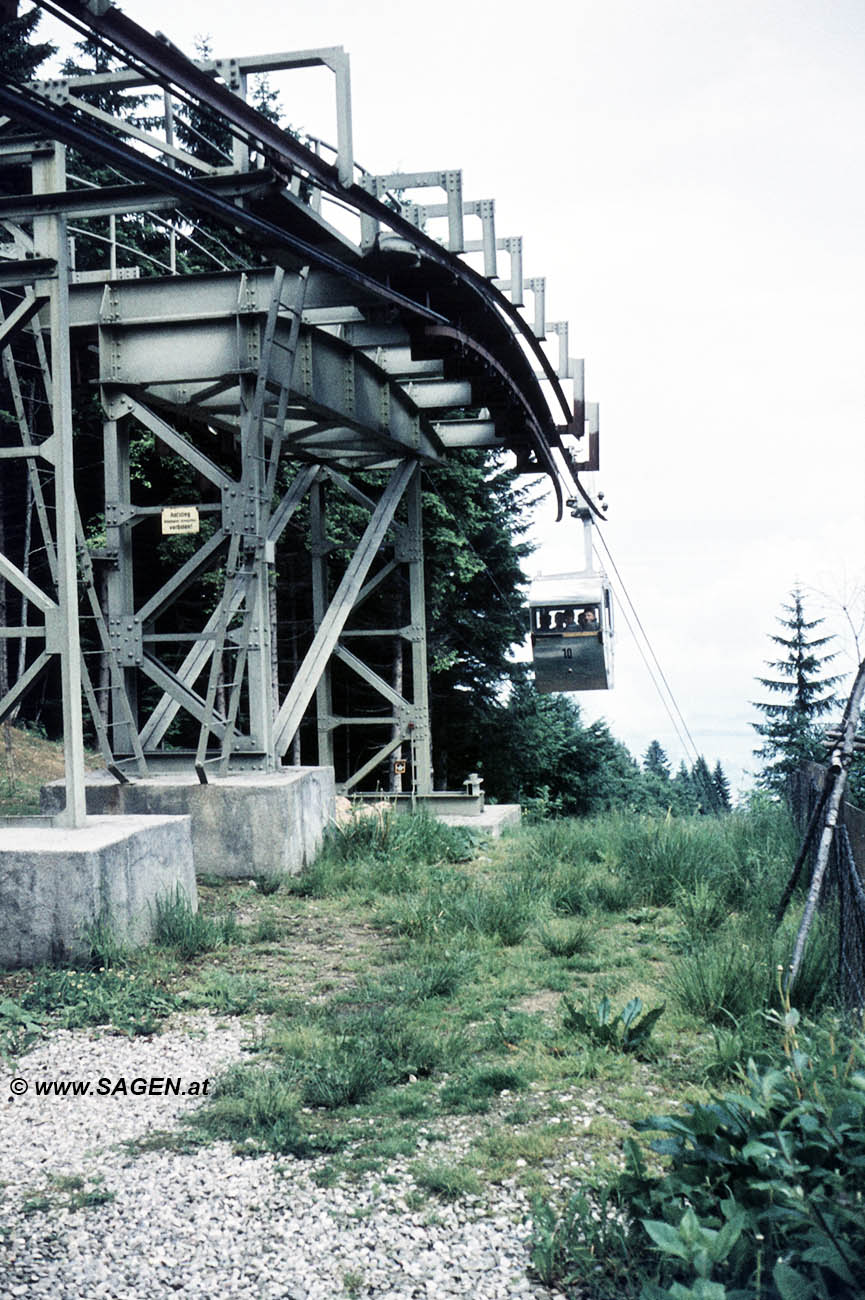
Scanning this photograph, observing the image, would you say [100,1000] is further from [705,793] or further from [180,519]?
[705,793]

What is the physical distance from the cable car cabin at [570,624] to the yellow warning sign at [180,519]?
547cm

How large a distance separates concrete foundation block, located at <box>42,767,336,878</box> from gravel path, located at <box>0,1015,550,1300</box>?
5.12 metres

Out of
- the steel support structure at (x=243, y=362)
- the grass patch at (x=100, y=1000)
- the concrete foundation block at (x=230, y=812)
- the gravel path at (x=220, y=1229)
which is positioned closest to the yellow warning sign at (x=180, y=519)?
the steel support structure at (x=243, y=362)

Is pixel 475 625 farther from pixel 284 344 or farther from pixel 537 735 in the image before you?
pixel 284 344

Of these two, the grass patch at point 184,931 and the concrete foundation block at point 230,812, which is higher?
the concrete foundation block at point 230,812

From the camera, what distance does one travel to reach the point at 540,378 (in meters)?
14.6

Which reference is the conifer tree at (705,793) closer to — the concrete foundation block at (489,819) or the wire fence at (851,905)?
the concrete foundation block at (489,819)

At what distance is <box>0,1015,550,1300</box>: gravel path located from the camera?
351cm

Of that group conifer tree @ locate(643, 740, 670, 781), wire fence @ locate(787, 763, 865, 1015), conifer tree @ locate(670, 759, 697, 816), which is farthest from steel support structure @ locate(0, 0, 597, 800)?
conifer tree @ locate(643, 740, 670, 781)

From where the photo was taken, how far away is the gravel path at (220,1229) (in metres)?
3.51

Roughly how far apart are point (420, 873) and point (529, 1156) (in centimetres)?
554

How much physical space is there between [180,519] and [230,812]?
2.76 meters

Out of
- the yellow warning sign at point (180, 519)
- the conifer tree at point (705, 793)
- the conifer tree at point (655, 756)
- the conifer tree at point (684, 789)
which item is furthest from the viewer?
the conifer tree at point (655, 756)

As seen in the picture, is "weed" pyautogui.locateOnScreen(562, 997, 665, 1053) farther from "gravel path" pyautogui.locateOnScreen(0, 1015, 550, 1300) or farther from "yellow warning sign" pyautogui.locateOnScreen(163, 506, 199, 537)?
"yellow warning sign" pyautogui.locateOnScreen(163, 506, 199, 537)
